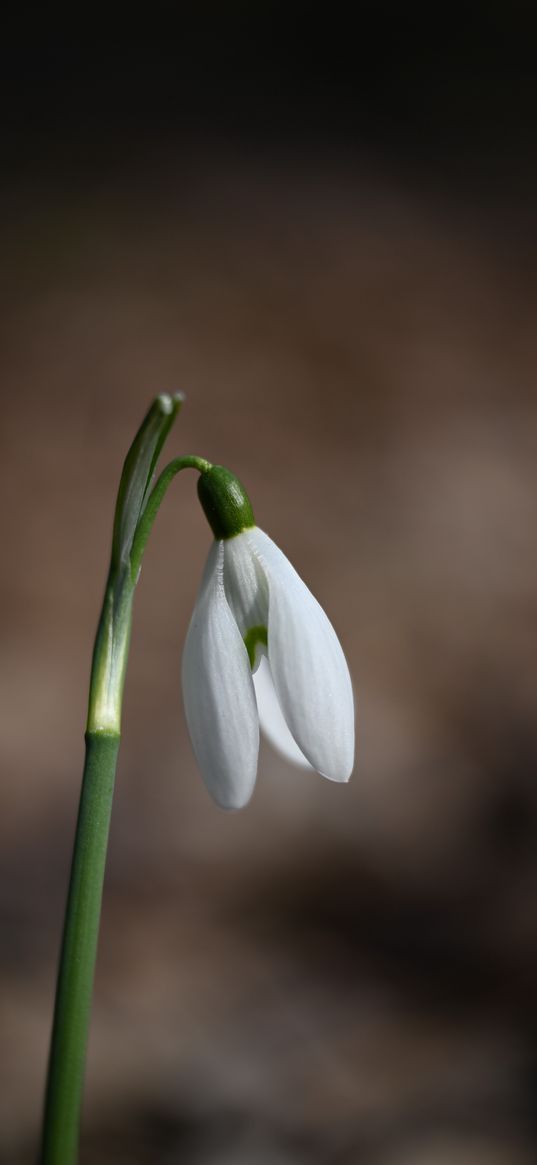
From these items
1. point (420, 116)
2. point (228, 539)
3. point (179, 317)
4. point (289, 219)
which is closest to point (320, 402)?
point (179, 317)

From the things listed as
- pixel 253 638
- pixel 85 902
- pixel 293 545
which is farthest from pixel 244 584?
pixel 293 545

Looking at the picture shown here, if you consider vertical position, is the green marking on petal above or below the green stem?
above

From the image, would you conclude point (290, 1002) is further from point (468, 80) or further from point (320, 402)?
point (468, 80)

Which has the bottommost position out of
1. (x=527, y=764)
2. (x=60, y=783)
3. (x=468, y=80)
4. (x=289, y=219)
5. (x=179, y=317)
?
(x=60, y=783)

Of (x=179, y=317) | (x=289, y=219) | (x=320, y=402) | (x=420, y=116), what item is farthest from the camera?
(x=420, y=116)

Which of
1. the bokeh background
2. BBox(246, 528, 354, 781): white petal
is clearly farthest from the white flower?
the bokeh background

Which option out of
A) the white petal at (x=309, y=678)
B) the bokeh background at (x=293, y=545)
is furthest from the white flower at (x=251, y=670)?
the bokeh background at (x=293, y=545)

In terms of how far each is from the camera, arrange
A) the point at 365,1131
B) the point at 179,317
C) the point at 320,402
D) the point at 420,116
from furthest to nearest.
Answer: the point at 420,116, the point at 179,317, the point at 320,402, the point at 365,1131

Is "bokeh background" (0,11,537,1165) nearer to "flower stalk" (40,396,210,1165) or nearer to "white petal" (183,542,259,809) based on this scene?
"flower stalk" (40,396,210,1165)
